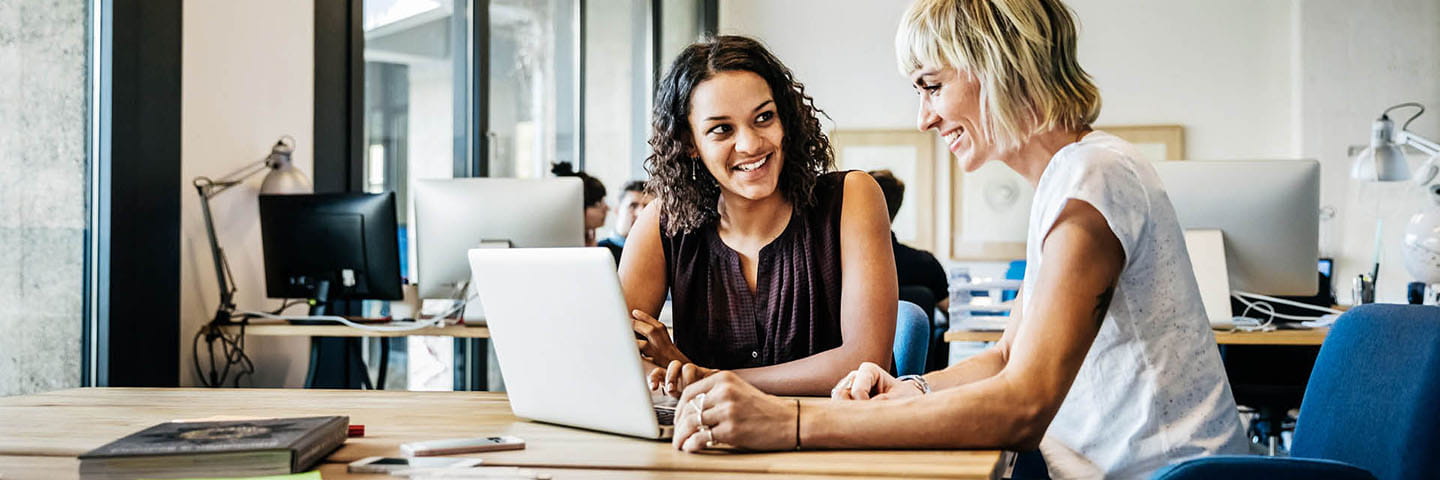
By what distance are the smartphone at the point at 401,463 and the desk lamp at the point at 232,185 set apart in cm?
241

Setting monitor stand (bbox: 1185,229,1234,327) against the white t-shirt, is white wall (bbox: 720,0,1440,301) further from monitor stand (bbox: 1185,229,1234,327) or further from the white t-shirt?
the white t-shirt

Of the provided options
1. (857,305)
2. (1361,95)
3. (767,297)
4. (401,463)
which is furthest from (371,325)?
(1361,95)

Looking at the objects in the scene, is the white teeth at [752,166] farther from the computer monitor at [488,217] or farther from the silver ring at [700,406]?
the computer monitor at [488,217]

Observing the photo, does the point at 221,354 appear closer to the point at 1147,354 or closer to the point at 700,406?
the point at 700,406

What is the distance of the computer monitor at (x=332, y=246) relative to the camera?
337 centimetres

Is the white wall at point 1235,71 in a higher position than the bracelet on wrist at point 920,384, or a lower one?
higher

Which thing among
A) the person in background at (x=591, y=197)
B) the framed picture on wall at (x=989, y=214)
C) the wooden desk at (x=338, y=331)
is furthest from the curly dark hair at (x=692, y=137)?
the framed picture on wall at (x=989, y=214)

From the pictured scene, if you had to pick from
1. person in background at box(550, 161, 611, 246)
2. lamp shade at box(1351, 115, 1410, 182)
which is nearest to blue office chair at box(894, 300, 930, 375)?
person in background at box(550, 161, 611, 246)

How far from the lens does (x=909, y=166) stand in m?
7.16

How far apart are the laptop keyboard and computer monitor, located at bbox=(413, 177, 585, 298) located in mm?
1863

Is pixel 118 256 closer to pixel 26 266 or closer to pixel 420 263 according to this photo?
pixel 26 266

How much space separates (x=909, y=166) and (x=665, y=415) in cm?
590

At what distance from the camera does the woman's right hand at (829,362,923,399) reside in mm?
1408

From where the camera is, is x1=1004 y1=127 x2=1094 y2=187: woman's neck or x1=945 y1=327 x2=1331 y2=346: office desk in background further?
x1=945 y1=327 x2=1331 y2=346: office desk in background
